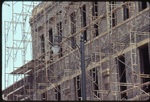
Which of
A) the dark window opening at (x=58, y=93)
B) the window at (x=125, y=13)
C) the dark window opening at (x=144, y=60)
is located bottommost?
the dark window opening at (x=58, y=93)

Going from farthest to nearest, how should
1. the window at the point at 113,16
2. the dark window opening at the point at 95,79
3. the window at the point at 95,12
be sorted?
1. the window at the point at 95,12
2. the dark window opening at the point at 95,79
3. the window at the point at 113,16

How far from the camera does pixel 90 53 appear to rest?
100 feet

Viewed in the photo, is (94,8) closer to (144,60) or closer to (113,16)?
(113,16)

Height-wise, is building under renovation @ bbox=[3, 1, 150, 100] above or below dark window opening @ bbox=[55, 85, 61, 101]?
above

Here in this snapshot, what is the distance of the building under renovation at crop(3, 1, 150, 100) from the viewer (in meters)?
26.4

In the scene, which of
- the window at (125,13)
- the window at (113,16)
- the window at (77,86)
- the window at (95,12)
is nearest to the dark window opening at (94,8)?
the window at (95,12)

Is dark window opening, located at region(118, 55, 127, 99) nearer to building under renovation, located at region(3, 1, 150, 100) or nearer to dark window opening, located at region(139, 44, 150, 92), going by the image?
building under renovation, located at region(3, 1, 150, 100)

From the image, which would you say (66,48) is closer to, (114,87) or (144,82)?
(114,87)

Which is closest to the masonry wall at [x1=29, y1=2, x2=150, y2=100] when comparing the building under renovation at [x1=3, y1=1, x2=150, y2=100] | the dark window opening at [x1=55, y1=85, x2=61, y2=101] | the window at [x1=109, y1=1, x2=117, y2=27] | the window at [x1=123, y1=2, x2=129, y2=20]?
the building under renovation at [x1=3, y1=1, x2=150, y2=100]

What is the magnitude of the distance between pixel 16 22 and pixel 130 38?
12.6 m

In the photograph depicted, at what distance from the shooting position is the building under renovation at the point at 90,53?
2641 centimetres

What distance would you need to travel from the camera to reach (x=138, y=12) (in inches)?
1048

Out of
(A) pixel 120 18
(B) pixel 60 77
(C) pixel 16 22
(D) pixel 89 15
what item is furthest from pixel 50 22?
(A) pixel 120 18

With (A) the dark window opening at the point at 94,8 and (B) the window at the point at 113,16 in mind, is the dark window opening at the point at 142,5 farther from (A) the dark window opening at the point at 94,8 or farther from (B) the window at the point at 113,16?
(A) the dark window opening at the point at 94,8
